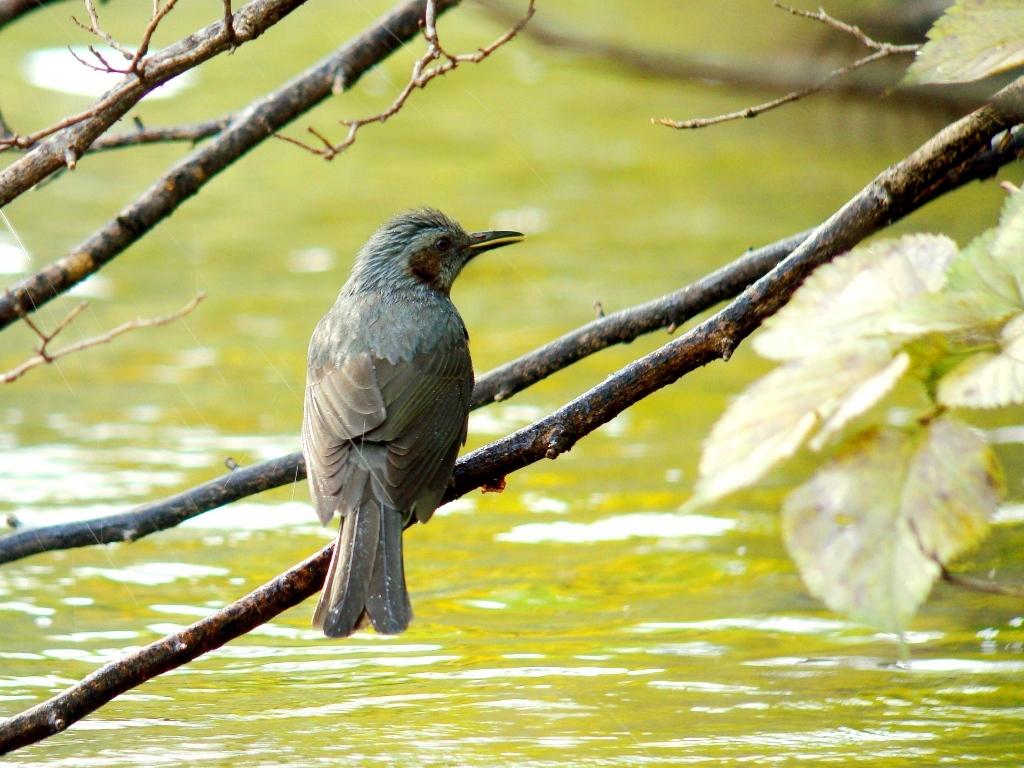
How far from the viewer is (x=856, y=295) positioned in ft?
3.67

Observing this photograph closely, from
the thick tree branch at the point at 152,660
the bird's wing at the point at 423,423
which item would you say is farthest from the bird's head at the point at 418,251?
the thick tree branch at the point at 152,660

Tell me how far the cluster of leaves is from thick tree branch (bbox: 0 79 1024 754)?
1126 millimetres

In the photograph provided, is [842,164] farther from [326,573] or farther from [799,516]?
[799,516]

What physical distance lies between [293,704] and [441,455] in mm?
1258

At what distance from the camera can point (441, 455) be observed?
396cm

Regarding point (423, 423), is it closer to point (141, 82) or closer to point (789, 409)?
point (141, 82)

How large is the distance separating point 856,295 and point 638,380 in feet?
5.35

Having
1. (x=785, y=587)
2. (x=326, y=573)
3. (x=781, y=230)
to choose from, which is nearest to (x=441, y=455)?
(x=326, y=573)

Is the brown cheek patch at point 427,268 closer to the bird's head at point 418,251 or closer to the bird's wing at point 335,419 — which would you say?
the bird's head at point 418,251

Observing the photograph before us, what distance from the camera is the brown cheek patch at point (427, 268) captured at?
5.21 m

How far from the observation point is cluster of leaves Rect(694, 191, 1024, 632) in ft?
3.31

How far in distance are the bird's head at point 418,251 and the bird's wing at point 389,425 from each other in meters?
0.66

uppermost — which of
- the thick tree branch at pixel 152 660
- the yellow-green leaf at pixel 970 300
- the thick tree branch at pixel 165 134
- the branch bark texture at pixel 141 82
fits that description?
the thick tree branch at pixel 165 134

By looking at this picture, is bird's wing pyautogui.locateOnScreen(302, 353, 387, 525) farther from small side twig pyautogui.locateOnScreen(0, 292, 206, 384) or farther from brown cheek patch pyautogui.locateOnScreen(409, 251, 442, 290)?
brown cheek patch pyautogui.locateOnScreen(409, 251, 442, 290)
